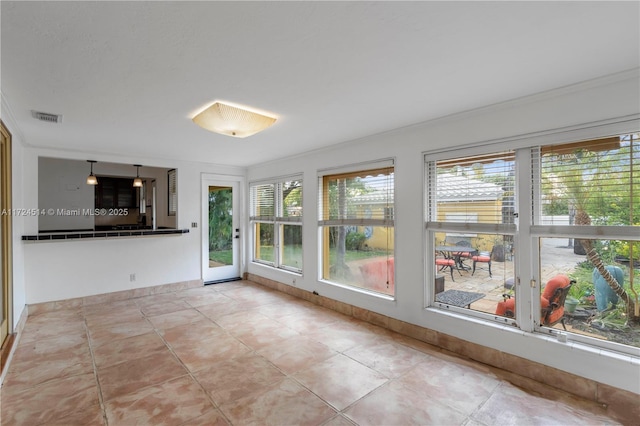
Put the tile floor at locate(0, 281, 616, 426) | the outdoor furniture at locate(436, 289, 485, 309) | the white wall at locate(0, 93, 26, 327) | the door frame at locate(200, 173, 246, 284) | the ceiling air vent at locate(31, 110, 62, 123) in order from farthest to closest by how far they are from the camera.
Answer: the door frame at locate(200, 173, 246, 284) → the white wall at locate(0, 93, 26, 327) → the outdoor furniture at locate(436, 289, 485, 309) → the ceiling air vent at locate(31, 110, 62, 123) → the tile floor at locate(0, 281, 616, 426)

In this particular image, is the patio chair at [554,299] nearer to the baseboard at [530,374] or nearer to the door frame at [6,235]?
the baseboard at [530,374]

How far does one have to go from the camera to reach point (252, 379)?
250cm

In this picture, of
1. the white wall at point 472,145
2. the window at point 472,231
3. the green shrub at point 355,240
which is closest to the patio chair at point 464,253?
the window at point 472,231

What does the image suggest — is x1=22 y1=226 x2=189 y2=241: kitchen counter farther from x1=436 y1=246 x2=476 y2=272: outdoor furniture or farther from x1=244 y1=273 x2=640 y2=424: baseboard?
x1=436 y1=246 x2=476 y2=272: outdoor furniture

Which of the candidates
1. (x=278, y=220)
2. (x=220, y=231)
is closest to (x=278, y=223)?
(x=278, y=220)

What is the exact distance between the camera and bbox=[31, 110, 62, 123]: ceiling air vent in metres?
2.81

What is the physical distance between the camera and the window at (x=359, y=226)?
146 inches

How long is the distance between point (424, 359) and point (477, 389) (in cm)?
53

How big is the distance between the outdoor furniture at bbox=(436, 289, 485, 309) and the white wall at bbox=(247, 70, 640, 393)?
166 mm

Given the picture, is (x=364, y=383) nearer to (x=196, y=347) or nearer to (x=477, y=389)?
(x=477, y=389)

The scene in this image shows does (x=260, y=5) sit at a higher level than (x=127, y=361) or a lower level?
higher

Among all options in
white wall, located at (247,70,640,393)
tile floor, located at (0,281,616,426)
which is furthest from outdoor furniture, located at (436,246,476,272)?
tile floor, located at (0,281,616,426)

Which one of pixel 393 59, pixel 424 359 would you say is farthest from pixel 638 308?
pixel 393 59

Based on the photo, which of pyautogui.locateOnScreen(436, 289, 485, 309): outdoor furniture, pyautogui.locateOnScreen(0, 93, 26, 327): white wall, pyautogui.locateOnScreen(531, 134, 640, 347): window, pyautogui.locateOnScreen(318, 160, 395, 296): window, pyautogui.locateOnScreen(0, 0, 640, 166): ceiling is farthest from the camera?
pyautogui.locateOnScreen(318, 160, 395, 296): window
